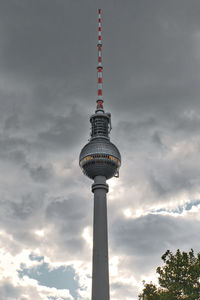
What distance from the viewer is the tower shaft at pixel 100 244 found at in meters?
95.2

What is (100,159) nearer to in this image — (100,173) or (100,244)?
(100,173)

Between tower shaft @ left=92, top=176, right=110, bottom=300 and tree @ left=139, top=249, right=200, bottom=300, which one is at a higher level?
tower shaft @ left=92, top=176, right=110, bottom=300

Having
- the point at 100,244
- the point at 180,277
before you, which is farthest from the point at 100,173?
the point at 180,277

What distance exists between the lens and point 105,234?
103 metres

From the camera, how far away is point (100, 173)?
362 feet

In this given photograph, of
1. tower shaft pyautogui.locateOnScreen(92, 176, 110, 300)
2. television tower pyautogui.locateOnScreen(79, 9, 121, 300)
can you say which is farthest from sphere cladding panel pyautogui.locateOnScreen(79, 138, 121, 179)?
tower shaft pyautogui.locateOnScreen(92, 176, 110, 300)

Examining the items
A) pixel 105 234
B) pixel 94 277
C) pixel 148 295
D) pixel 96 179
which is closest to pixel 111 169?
pixel 96 179

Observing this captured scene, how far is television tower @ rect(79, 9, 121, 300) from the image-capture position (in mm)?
96625

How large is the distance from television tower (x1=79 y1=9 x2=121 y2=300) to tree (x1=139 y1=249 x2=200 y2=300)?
34.8 metres

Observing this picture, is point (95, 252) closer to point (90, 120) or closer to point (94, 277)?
point (94, 277)

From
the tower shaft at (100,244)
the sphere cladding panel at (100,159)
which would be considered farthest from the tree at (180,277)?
the sphere cladding panel at (100,159)

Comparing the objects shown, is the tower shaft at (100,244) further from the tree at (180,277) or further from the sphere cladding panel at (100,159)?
the tree at (180,277)

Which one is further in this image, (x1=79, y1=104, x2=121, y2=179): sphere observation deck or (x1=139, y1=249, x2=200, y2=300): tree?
(x1=79, y1=104, x2=121, y2=179): sphere observation deck

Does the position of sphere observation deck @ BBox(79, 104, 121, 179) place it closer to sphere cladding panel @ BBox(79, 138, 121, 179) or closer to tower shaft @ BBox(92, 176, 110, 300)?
sphere cladding panel @ BBox(79, 138, 121, 179)
